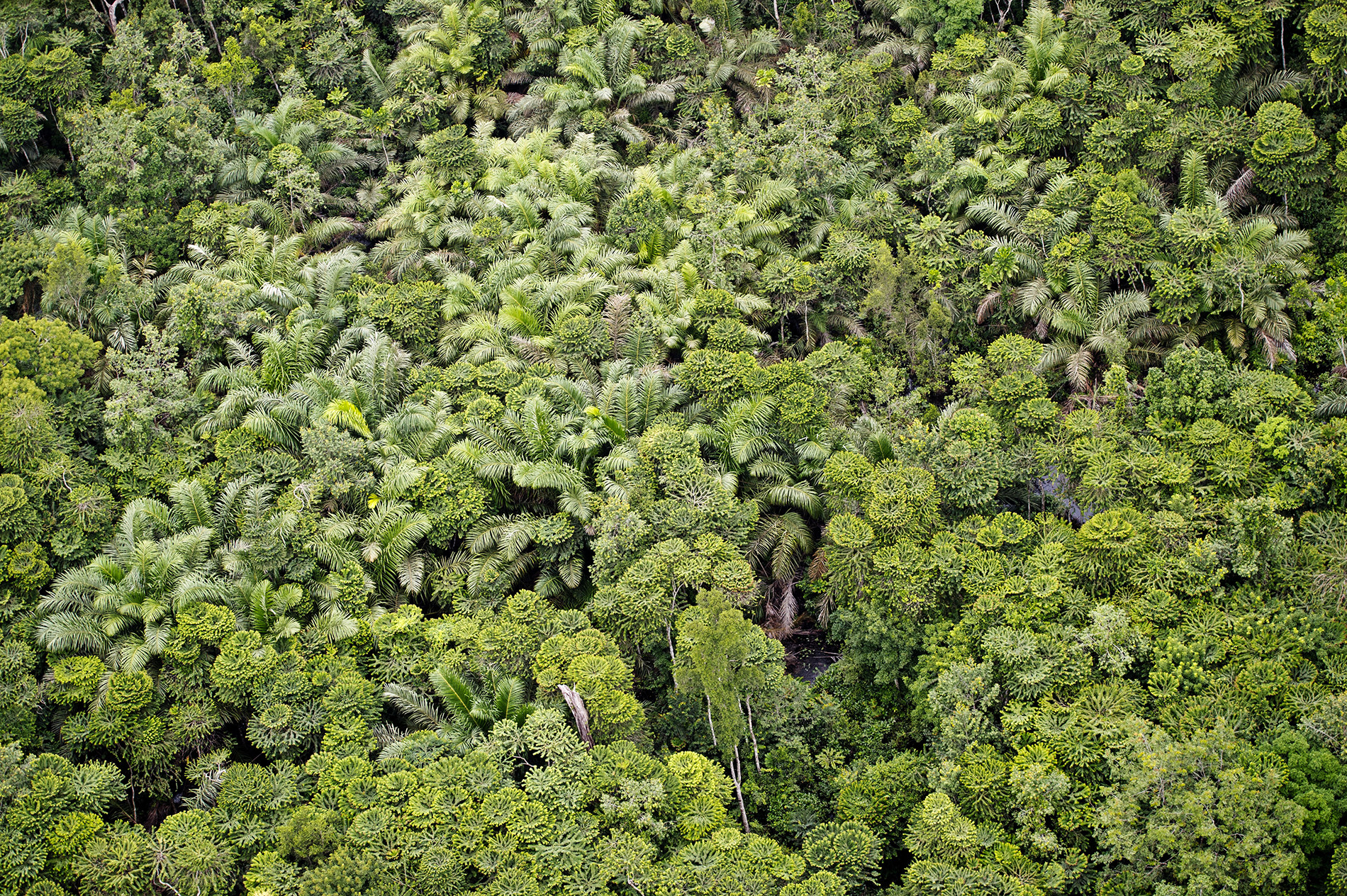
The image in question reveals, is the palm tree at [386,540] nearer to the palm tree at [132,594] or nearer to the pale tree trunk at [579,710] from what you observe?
the palm tree at [132,594]

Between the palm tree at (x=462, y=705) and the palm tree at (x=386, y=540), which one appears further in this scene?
the palm tree at (x=386, y=540)

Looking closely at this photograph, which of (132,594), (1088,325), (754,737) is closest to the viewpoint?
(754,737)

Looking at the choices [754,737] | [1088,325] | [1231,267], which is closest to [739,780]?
[754,737]

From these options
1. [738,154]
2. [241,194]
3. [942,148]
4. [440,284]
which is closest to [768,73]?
[738,154]

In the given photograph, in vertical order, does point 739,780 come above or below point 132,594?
below

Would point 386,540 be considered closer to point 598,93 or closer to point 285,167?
point 285,167

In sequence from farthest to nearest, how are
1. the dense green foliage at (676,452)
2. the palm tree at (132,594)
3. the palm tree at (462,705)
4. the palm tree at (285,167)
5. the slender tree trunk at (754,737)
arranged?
1. the palm tree at (285,167)
2. the palm tree at (132,594)
3. the palm tree at (462,705)
4. the slender tree trunk at (754,737)
5. the dense green foliage at (676,452)

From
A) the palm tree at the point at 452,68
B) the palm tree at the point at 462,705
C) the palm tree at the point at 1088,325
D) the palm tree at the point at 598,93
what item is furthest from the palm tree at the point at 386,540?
the palm tree at the point at 452,68

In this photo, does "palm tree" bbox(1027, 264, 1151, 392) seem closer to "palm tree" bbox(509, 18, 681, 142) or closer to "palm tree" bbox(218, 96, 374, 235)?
"palm tree" bbox(509, 18, 681, 142)
